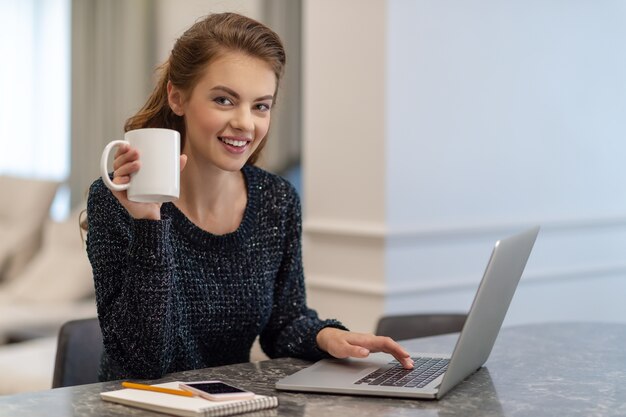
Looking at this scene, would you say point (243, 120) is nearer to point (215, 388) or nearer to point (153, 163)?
point (153, 163)

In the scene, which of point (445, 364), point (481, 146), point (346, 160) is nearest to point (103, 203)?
point (445, 364)

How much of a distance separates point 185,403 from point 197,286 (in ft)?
1.84

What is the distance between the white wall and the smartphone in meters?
2.00

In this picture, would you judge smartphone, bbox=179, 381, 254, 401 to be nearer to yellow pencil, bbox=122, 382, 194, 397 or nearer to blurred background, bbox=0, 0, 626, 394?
yellow pencil, bbox=122, 382, 194, 397

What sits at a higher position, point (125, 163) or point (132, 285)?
point (125, 163)

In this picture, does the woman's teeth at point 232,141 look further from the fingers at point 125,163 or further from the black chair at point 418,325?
the black chair at point 418,325

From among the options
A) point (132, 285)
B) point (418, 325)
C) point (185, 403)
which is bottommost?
point (418, 325)

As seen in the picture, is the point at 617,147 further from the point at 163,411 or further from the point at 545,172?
the point at 163,411

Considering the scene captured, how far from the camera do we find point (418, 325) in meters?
2.48

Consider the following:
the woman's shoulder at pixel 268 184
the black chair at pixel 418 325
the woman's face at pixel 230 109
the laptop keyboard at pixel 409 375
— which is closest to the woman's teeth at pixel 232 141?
the woman's face at pixel 230 109

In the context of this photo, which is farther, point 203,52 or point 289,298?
point 289,298

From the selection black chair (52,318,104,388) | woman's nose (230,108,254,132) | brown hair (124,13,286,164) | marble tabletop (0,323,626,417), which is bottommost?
black chair (52,318,104,388)

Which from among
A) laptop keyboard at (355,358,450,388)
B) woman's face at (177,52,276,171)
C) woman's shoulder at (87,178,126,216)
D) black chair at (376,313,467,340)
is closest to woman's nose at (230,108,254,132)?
woman's face at (177,52,276,171)

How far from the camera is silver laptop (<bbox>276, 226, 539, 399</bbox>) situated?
1.55m
